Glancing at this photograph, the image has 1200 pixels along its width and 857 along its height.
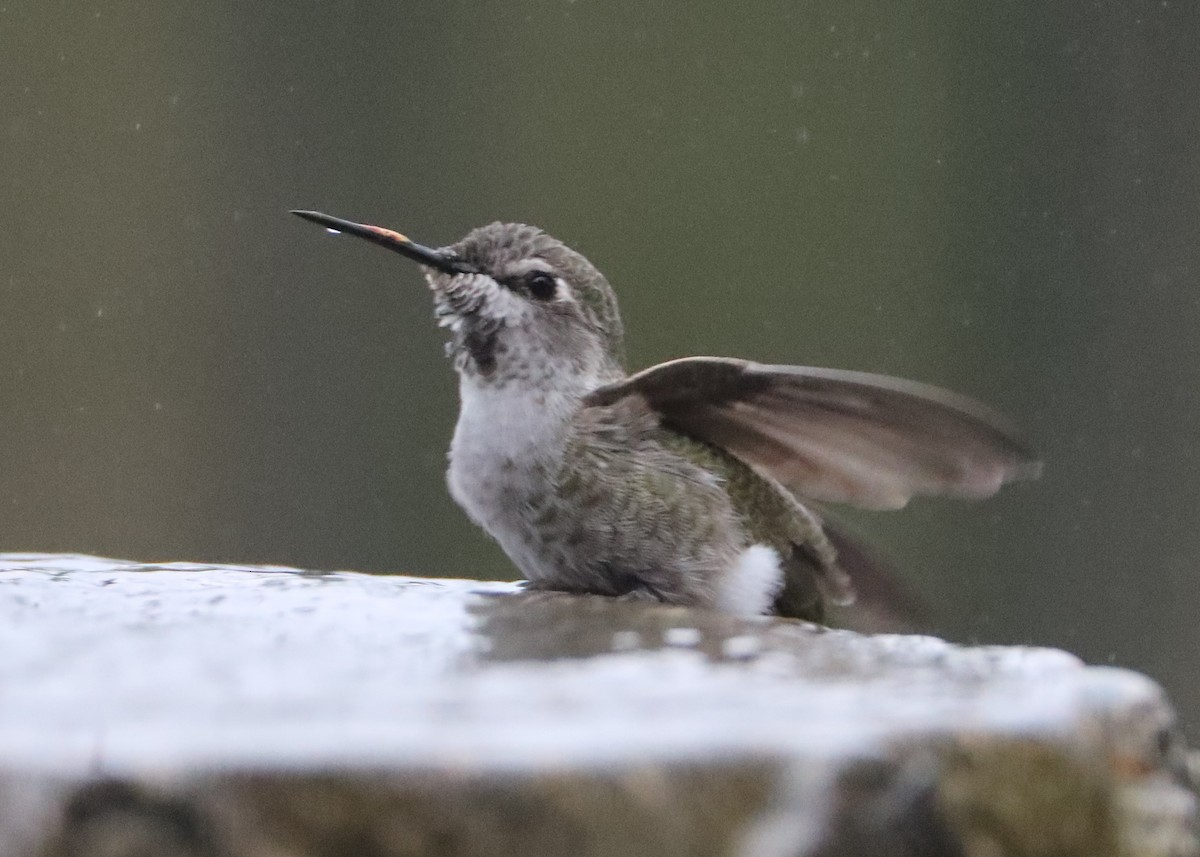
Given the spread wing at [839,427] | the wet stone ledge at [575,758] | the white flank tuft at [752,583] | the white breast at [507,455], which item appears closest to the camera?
the wet stone ledge at [575,758]

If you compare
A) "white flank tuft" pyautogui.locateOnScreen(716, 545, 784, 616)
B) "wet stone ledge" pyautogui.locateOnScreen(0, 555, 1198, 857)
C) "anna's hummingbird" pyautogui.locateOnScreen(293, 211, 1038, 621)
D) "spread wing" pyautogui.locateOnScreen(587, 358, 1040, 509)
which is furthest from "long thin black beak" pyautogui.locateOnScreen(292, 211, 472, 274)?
"wet stone ledge" pyautogui.locateOnScreen(0, 555, 1198, 857)

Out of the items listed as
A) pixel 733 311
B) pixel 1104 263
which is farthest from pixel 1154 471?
pixel 733 311

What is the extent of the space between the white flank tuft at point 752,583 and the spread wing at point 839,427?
157 millimetres

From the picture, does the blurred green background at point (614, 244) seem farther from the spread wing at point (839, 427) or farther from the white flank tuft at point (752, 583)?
the spread wing at point (839, 427)

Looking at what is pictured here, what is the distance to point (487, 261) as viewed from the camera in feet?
12.2

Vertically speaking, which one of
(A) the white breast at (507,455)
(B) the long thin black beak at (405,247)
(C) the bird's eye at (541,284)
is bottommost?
(A) the white breast at (507,455)

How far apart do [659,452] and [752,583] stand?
0.32 metres

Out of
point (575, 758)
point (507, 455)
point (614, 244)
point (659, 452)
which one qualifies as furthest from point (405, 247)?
point (614, 244)

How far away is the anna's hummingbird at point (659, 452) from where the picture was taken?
313 cm

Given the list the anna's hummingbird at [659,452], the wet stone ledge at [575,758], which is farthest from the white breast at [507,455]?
the wet stone ledge at [575,758]

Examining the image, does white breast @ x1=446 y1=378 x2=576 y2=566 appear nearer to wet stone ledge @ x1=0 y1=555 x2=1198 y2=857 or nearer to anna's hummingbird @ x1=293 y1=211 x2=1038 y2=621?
anna's hummingbird @ x1=293 y1=211 x2=1038 y2=621

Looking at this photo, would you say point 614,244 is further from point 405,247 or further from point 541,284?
point 405,247

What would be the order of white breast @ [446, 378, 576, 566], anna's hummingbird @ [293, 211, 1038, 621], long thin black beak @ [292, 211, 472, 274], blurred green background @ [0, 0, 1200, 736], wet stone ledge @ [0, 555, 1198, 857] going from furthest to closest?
blurred green background @ [0, 0, 1200, 736] → long thin black beak @ [292, 211, 472, 274] → white breast @ [446, 378, 576, 566] → anna's hummingbird @ [293, 211, 1038, 621] → wet stone ledge @ [0, 555, 1198, 857]

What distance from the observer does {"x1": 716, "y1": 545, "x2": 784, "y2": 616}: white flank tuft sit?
339 centimetres
